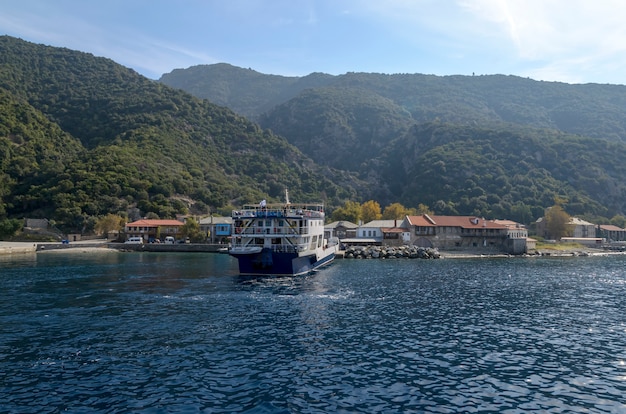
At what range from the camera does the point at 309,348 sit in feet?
86.8

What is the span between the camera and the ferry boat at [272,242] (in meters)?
58.9

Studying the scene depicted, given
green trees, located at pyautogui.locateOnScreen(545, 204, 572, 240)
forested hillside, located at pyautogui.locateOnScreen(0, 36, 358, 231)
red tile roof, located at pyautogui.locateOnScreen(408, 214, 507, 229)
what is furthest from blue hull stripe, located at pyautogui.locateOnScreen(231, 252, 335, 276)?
green trees, located at pyautogui.locateOnScreen(545, 204, 572, 240)

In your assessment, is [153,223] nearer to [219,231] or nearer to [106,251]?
[219,231]

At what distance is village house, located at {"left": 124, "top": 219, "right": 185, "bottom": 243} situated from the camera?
117500 millimetres

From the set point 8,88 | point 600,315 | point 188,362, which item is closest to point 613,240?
point 600,315

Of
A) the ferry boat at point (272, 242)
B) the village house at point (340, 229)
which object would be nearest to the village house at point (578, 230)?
the village house at point (340, 229)

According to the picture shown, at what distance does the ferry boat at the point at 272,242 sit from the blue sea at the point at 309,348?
867cm

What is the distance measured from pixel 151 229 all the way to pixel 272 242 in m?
67.4

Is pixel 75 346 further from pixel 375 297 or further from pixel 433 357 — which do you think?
pixel 375 297

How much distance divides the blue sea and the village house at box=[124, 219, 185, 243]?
68734 mm

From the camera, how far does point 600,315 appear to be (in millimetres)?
36094

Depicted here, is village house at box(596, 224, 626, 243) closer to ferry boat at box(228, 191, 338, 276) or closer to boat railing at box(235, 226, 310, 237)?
ferry boat at box(228, 191, 338, 276)

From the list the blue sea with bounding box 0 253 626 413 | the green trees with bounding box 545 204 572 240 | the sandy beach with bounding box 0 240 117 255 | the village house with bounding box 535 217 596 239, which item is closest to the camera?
the blue sea with bounding box 0 253 626 413

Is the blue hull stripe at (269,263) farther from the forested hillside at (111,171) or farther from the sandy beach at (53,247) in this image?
the forested hillside at (111,171)
